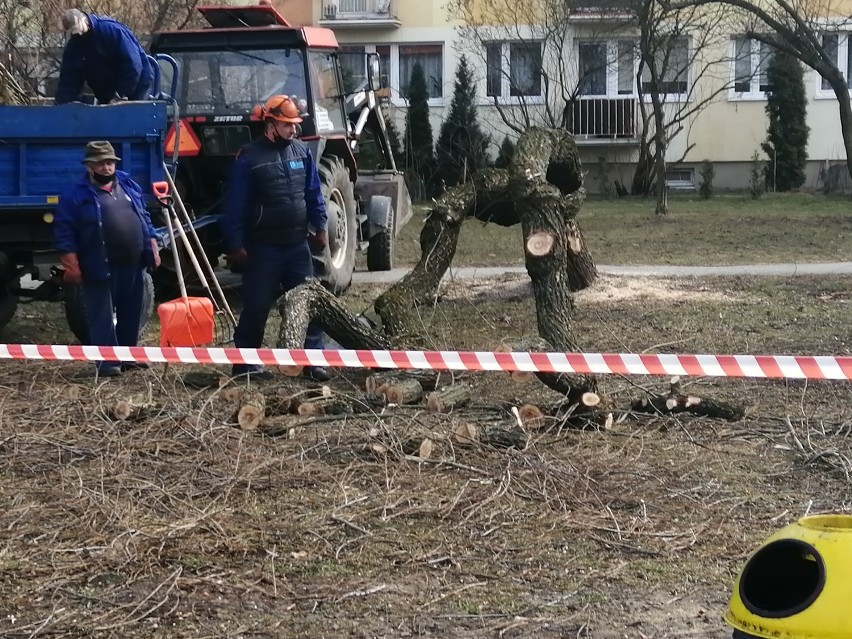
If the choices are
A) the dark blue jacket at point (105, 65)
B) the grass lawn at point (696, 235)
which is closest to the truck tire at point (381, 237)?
the grass lawn at point (696, 235)

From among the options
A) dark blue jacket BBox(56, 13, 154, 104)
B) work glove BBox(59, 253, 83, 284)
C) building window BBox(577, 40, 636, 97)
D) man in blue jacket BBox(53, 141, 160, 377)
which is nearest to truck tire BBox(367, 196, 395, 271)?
dark blue jacket BBox(56, 13, 154, 104)

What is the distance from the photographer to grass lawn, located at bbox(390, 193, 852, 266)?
14.7m

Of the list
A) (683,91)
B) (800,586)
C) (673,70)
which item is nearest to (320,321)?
(800,586)

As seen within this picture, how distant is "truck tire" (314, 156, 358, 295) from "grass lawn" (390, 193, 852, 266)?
0.79 meters

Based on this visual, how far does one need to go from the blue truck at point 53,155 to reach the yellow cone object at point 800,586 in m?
6.35

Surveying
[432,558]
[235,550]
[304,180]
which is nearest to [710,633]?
[432,558]

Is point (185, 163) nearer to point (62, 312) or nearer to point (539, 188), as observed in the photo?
point (62, 312)

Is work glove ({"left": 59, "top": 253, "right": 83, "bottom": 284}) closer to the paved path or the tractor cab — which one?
the tractor cab

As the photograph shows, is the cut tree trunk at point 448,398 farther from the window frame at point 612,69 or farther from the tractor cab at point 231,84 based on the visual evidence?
the window frame at point 612,69

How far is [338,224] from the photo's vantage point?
11367 mm

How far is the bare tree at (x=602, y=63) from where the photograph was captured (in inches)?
1027

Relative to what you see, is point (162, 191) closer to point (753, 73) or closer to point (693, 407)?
point (693, 407)

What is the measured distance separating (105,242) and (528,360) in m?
3.20

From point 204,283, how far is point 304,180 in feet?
4.63
